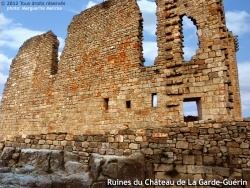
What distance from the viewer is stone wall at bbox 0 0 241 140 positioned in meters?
8.14

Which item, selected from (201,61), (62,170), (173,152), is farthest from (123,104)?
(173,152)

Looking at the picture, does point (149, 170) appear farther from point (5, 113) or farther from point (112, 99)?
point (5, 113)

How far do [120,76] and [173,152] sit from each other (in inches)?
185

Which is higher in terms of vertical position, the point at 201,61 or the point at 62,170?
the point at 201,61

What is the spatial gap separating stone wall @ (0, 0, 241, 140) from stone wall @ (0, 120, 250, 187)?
81 cm

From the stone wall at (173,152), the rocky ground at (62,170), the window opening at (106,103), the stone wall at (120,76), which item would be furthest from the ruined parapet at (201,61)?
the rocky ground at (62,170)

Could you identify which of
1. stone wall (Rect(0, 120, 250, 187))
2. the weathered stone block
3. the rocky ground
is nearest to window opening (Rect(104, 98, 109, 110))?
stone wall (Rect(0, 120, 250, 187))

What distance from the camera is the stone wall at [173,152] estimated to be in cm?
526

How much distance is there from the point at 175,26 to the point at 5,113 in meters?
10.9

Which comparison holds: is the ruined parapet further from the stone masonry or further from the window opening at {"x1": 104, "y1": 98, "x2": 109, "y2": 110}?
the window opening at {"x1": 104, "y1": 98, "x2": 109, "y2": 110}

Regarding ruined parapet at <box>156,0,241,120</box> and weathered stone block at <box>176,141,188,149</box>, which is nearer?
weathered stone block at <box>176,141,188,149</box>

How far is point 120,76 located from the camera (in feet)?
32.2

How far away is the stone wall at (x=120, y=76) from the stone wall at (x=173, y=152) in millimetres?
809

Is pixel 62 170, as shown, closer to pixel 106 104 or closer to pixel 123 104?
pixel 123 104
